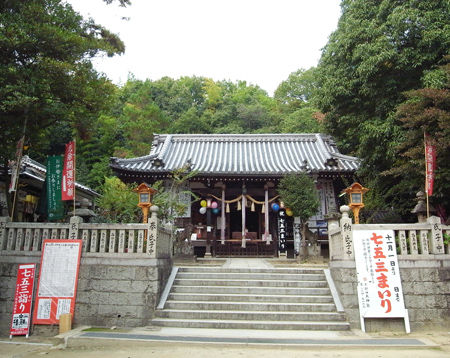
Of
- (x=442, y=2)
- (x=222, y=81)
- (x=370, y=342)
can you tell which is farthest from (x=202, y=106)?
(x=370, y=342)

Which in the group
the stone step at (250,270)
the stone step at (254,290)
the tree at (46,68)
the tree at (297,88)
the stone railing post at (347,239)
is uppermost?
the tree at (297,88)

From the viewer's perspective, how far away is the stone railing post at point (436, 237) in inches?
303

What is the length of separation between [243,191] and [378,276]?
8069mm

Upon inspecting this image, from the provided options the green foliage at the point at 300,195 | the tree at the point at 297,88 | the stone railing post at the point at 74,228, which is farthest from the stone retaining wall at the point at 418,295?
the tree at the point at 297,88

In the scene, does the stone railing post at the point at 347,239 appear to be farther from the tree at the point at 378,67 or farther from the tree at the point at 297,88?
the tree at the point at 297,88

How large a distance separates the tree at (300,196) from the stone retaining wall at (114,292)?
6814mm

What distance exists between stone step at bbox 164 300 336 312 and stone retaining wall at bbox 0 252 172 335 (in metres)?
0.62

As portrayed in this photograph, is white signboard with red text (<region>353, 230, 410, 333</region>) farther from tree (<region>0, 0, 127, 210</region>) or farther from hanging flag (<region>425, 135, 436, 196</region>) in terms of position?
tree (<region>0, 0, 127, 210</region>)

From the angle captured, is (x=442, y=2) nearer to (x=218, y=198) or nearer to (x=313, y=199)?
(x=313, y=199)

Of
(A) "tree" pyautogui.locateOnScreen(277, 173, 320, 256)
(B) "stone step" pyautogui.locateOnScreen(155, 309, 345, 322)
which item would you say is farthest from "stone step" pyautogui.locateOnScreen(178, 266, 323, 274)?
(A) "tree" pyautogui.locateOnScreen(277, 173, 320, 256)

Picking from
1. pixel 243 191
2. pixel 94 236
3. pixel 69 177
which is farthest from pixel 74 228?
pixel 243 191

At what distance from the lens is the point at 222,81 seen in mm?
49406

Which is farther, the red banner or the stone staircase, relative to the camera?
the red banner

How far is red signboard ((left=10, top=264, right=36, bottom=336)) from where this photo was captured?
769 centimetres
